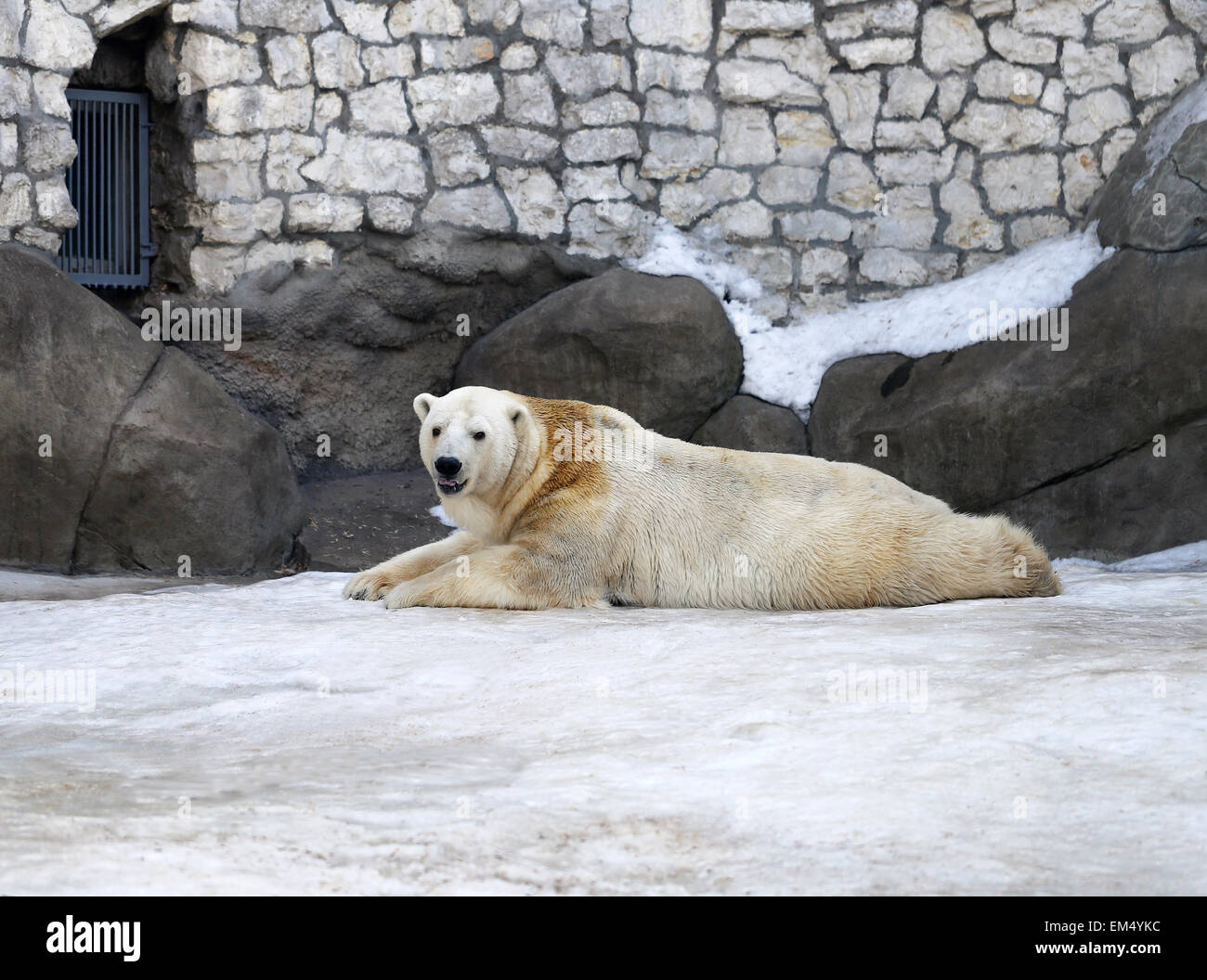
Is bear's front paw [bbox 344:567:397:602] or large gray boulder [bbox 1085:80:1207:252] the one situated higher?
large gray boulder [bbox 1085:80:1207:252]

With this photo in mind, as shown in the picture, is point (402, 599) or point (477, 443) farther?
point (477, 443)

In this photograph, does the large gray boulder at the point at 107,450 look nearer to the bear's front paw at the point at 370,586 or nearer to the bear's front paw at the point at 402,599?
the bear's front paw at the point at 370,586

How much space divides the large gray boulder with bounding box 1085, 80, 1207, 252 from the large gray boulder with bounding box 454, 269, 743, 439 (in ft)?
8.56

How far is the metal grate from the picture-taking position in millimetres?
8281

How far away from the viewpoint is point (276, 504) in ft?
24.6

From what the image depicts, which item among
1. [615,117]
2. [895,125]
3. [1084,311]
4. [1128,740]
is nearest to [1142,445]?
[1084,311]

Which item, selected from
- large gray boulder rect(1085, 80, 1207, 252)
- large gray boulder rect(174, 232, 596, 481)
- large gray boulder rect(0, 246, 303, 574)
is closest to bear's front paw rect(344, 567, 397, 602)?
large gray boulder rect(0, 246, 303, 574)

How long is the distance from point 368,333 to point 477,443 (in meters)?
4.28

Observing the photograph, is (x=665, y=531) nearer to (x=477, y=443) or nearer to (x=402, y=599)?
(x=477, y=443)

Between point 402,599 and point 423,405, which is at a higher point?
point 423,405

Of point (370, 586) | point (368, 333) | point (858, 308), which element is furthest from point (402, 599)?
point (858, 308)

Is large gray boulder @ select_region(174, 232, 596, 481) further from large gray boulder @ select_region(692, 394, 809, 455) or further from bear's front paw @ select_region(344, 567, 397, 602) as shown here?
bear's front paw @ select_region(344, 567, 397, 602)

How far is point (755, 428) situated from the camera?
8461 mm

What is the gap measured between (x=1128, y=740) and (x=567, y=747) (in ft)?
3.64
